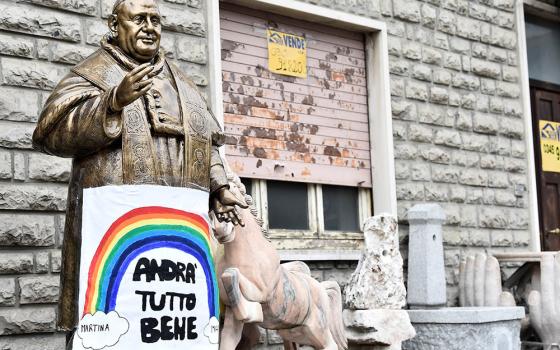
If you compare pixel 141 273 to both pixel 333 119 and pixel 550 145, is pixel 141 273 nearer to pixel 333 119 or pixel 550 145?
pixel 333 119

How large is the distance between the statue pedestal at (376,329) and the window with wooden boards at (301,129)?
1.14 m

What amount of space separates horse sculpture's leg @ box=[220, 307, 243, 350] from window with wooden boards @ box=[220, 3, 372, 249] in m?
2.41

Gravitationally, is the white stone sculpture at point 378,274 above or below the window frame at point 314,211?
below

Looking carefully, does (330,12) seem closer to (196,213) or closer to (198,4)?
(198,4)

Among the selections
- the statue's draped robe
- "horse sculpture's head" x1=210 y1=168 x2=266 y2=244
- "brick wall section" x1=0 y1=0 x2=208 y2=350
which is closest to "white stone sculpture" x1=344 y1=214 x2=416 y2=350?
"horse sculpture's head" x1=210 y1=168 x2=266 y2=244

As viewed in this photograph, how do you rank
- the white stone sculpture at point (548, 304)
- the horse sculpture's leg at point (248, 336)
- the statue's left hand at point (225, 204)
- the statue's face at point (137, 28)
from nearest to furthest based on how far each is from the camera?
the statue's face at point (137, 28), the statue's left hand at point (225, 204), the horse sculpture's leg at point (248, 336), the white stone sculpture at point (548, 304)

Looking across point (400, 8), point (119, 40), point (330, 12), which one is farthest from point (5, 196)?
point (400, 8)

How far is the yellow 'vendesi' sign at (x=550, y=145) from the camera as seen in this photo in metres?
10.3

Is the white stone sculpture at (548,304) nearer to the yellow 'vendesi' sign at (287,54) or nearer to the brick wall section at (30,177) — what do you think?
the yellow 'vendesi' sign at (287,54)

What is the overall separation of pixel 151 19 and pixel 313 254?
11.9 feet

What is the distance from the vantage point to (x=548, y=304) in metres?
8.21

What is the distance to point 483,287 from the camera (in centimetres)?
852

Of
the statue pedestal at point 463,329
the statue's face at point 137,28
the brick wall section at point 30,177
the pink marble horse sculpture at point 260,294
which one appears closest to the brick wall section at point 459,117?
the statue pedestal at point 463,329

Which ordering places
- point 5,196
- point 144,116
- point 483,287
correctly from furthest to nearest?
point 483,287 → point 5,196 → point 144,116
